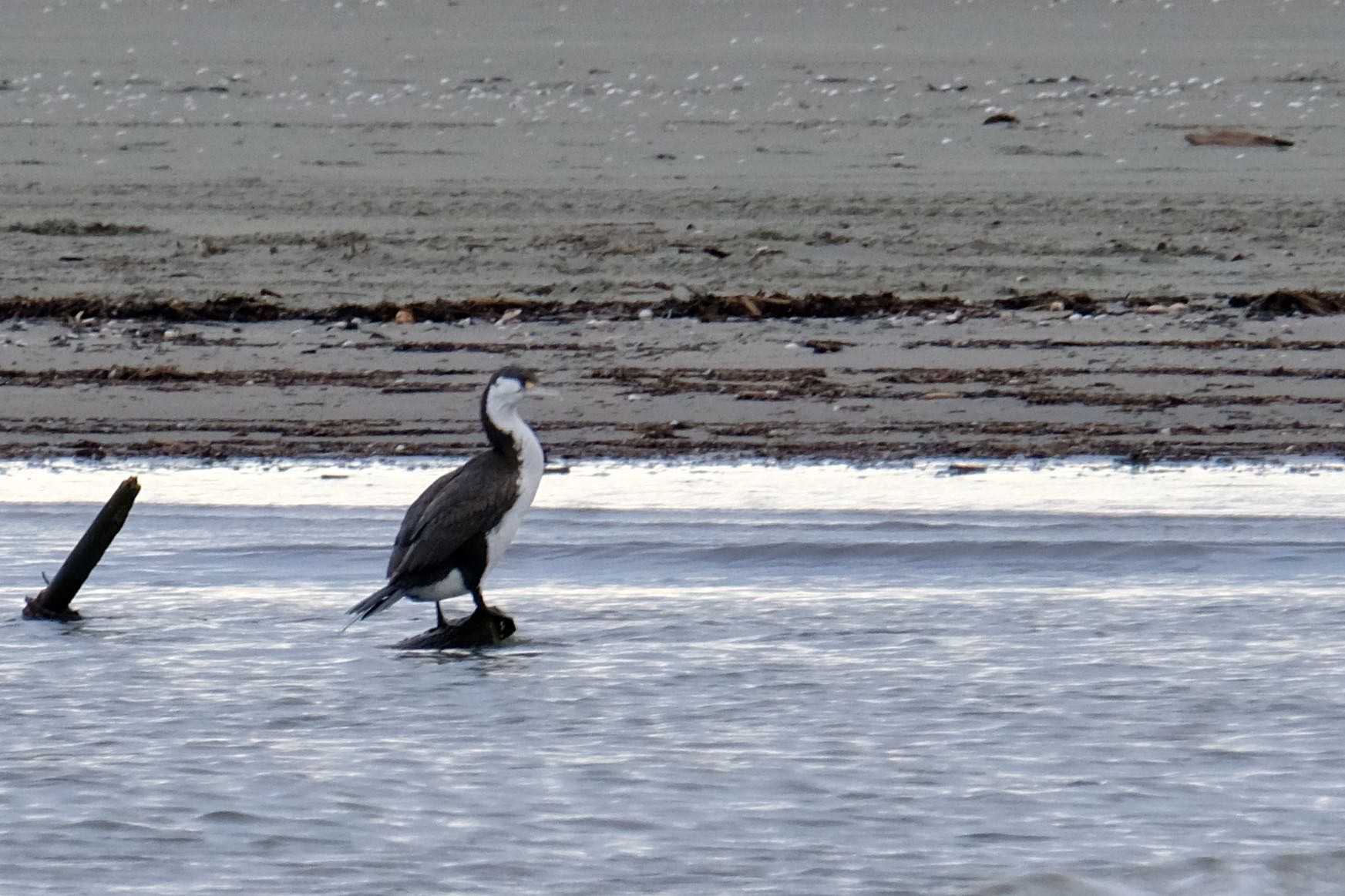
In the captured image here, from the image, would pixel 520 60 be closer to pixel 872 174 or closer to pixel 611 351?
pixel 872 174

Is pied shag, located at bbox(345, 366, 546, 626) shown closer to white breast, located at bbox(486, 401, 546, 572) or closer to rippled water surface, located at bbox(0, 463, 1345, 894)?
white breast, located at bbox(486, 401, 546, 572)

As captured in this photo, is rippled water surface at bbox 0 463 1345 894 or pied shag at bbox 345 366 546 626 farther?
pied shag at bbox 345 366 546 626

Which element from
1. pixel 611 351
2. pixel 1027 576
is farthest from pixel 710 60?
pixel 1027 576

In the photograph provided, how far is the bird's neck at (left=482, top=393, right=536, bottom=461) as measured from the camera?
659cm

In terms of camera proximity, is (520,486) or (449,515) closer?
(449,515)

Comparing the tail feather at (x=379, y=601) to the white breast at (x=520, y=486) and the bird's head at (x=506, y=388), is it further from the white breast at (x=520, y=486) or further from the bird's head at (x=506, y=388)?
the bird's head at (x=506, y=388)

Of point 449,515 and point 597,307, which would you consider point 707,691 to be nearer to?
point 449,515

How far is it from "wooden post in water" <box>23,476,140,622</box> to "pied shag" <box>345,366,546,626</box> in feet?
2.41

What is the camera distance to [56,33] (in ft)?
59.1

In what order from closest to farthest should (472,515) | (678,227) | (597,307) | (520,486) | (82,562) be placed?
1. (472,515)
2. (520,486)
3. (82,562)
4. (597,307)
5. (678,227)

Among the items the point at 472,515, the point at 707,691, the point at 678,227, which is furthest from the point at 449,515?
the point at 678,227

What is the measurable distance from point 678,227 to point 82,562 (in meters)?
6.95

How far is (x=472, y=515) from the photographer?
20.9ft

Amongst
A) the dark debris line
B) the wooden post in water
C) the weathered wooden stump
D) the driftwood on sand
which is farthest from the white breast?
the driftwood on sand
